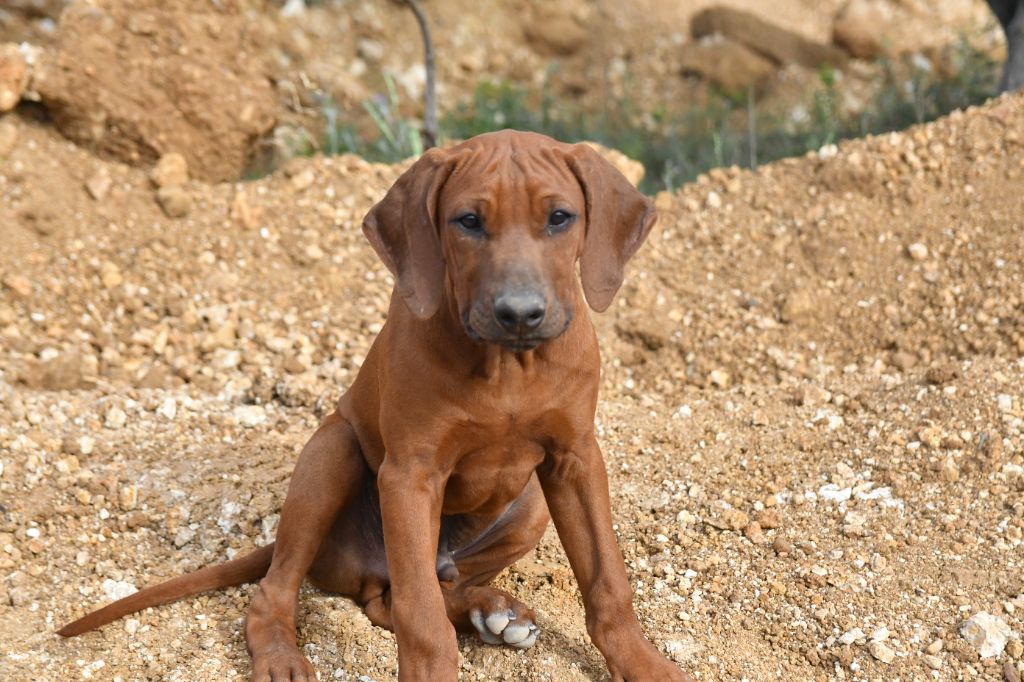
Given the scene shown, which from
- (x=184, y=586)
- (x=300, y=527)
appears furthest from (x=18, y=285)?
(x=300, y=527)

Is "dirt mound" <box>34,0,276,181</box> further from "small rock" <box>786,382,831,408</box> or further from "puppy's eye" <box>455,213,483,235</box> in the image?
"puppy's eye" <box>455,213,483,235</box>

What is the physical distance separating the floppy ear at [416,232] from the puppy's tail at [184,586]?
136 centimetres

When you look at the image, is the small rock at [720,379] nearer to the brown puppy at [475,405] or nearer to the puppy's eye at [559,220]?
the brown puppy at [475,405]

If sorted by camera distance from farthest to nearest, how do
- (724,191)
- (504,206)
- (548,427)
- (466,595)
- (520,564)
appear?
(724,191), (520,564), (466,595), (548,427), (504,206)

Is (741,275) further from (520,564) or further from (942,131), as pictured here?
(520,564)

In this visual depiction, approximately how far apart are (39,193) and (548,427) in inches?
163

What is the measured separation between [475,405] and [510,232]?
590 mm

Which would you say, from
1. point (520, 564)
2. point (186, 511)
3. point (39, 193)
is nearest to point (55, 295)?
point (39, 193)

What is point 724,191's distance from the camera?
742 cm

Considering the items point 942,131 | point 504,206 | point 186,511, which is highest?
point 504,206

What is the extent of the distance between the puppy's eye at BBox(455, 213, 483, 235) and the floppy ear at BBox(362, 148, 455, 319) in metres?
0.15

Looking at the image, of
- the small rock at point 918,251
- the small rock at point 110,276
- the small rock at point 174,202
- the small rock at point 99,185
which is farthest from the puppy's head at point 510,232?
the small rock at point 99,185

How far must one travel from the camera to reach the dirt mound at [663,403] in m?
4.70

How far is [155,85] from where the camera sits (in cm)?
759
